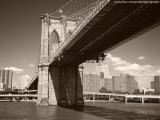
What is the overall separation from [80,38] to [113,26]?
550 cm

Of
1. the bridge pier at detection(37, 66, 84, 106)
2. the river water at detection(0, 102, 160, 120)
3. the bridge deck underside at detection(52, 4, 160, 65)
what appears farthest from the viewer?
the bridge pier at detection(37, 66, 84, 106)

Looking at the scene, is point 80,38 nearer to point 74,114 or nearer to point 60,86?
point 74,114

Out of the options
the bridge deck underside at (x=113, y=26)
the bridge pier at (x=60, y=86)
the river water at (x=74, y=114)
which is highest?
the bridge deck underside at (x=113, y=26)

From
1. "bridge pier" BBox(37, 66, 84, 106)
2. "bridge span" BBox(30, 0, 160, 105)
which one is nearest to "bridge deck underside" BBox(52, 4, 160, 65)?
"bridge span" BBox(30, 0, 160, 105)

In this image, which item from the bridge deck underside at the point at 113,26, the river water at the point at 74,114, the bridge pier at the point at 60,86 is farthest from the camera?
the bridge pier at the point at 60,86

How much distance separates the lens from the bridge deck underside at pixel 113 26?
2314 centimetres

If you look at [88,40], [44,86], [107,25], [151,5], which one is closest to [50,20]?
[44,86]

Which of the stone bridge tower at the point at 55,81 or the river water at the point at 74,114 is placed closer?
the river water at the point at 74,114

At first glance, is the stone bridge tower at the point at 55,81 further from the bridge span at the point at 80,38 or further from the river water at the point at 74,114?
the river water at the point at 74,114

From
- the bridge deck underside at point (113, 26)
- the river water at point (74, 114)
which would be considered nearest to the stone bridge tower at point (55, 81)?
the river water at point (74, 114)

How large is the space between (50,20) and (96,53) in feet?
63.7

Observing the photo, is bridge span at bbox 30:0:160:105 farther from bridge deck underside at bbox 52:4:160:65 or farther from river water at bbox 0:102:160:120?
river water at bbox 0:102:160:120

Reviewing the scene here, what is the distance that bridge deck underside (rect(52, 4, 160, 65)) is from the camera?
2314cm

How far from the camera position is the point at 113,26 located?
28.0 m
